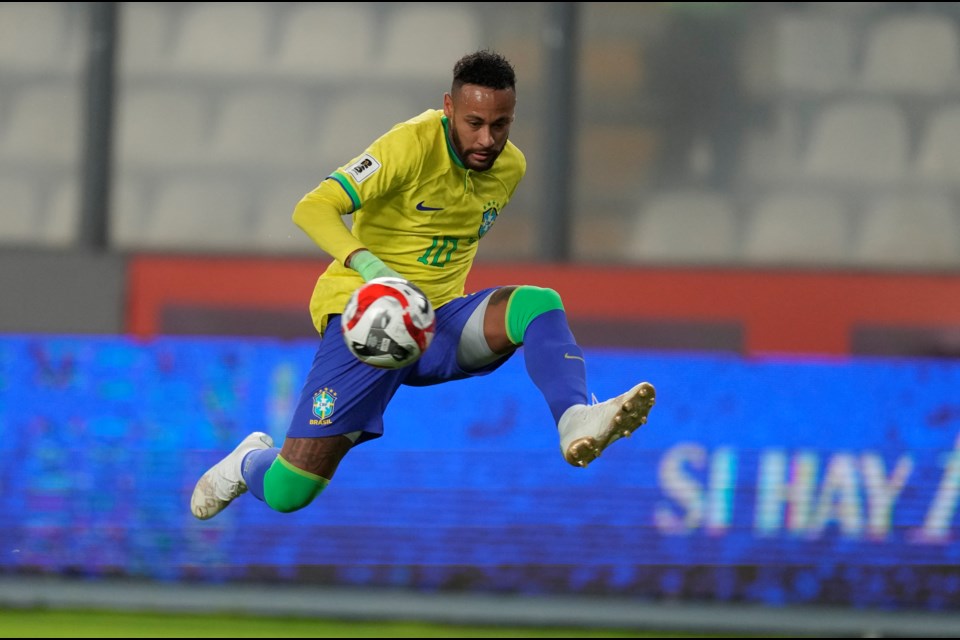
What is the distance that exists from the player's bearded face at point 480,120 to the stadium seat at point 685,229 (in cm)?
439

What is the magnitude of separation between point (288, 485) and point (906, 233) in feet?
16.6

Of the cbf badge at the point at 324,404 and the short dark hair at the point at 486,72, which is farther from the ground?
the short dark hair at the point at 486,72

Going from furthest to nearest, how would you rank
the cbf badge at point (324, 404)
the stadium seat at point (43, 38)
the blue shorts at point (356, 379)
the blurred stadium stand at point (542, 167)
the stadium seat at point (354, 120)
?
the stadium seat at point (43, 38)
the stadium seat at point (354, 120)
the blurred stadium stand at point (542, 167)
the cbf badge at point (324, 404)
the blue shorts at point (356, 379)

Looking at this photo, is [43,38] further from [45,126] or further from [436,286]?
[436,286]

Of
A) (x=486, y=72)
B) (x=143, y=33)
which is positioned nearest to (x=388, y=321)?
(x=486, y=72)

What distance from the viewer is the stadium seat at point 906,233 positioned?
9.41 m

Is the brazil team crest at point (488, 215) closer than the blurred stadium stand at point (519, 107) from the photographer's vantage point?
Yes

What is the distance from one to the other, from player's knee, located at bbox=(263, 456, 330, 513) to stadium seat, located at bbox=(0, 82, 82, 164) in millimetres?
4696

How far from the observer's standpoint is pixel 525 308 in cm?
522

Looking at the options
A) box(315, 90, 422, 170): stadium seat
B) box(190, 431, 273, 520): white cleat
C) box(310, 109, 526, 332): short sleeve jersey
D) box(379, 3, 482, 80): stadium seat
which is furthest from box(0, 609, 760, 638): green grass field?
box(310, 109, 526, 332): short sleeve jersey

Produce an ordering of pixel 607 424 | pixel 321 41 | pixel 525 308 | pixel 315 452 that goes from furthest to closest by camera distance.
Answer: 1. pixel 321 41
2. pixel 315 452
3. pixel 525 308
4. pixel 607 424

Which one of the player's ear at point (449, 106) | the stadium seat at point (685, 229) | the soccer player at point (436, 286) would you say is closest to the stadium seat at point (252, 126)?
the stadium seat at point (685, 229)

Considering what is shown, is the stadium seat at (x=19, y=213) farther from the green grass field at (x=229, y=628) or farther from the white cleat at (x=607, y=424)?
the white cleat at (x=607, y=424)

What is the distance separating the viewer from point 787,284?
30.4 ft
